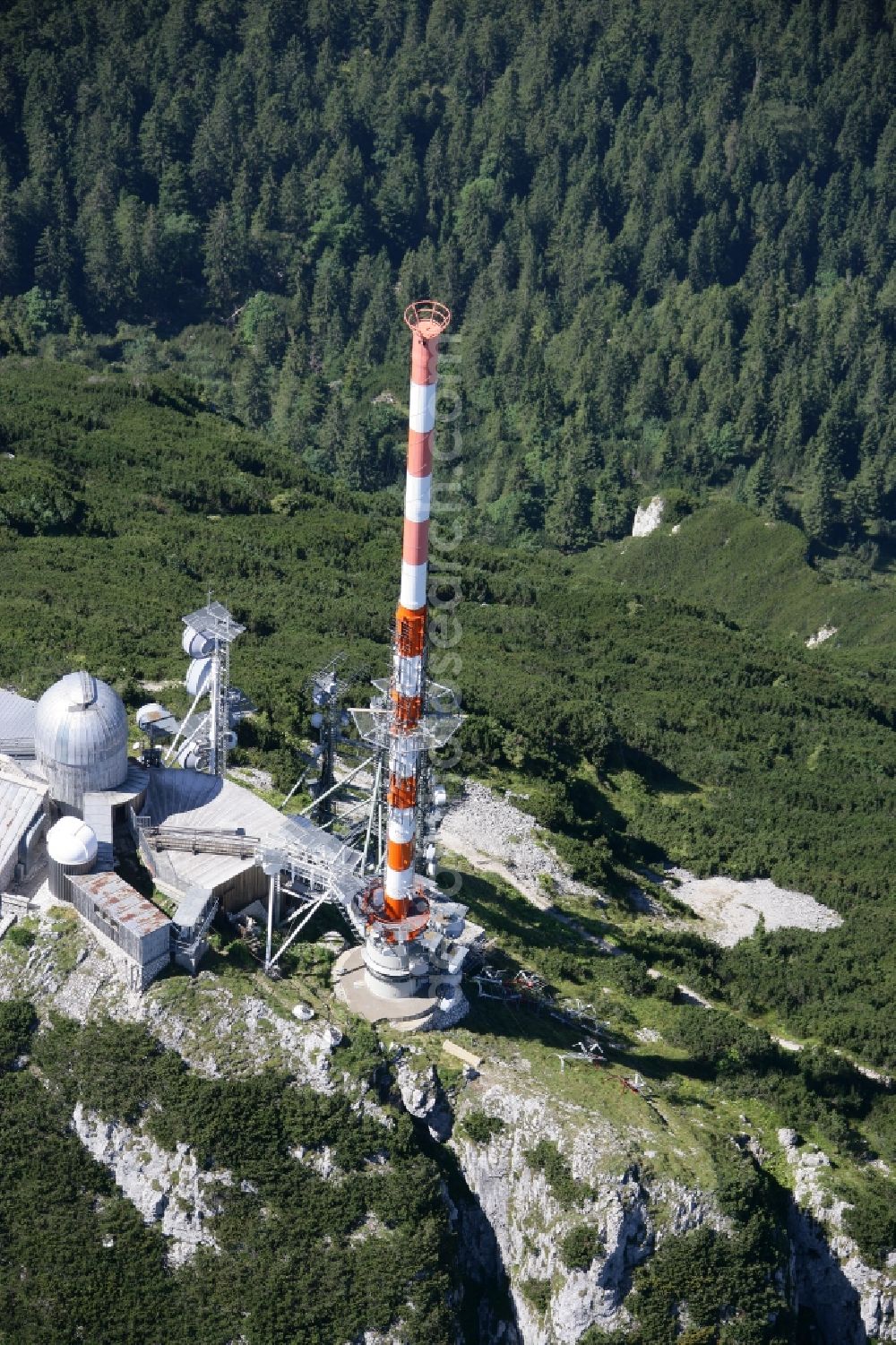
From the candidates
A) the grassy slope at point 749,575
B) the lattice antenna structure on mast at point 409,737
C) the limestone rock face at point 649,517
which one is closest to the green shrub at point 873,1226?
the lattice antenna structure on mast at point 409,737

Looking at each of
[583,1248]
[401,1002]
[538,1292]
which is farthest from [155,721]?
[583,1248]

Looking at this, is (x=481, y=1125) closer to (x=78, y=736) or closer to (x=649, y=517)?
(x=78, y=736)

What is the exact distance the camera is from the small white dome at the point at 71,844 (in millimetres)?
63844

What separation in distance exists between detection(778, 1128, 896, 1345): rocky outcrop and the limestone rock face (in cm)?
11232

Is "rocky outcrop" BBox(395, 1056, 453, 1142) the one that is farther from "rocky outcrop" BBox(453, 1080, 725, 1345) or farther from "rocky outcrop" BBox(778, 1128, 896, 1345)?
"rocky outcrop" BBox(778, 1128, 896, 1345)

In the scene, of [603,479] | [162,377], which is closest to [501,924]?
[162,377]

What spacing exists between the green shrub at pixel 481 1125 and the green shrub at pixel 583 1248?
4.54 meters

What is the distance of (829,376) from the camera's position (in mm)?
198250

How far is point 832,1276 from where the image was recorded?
6581 cm

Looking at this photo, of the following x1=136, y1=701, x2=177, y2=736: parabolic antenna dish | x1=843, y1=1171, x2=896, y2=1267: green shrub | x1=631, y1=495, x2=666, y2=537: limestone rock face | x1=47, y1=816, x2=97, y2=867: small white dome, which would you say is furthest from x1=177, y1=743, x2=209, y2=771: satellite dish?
x1=631, y1=495, x2=666, y2=537: limestone rock face

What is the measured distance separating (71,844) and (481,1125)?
Result: 18282mm

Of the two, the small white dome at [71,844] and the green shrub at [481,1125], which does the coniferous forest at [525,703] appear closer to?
the green shrub at [481,1125]

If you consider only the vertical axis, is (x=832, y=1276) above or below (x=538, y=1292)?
below

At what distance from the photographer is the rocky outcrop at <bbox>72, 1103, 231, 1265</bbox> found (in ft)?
195
